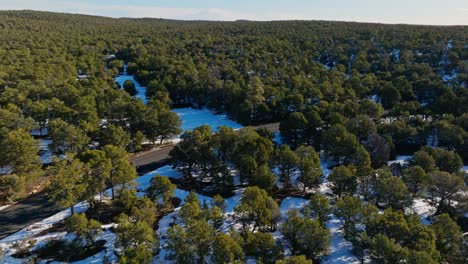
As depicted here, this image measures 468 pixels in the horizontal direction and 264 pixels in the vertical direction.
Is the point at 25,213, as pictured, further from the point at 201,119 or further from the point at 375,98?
the point at 375,98

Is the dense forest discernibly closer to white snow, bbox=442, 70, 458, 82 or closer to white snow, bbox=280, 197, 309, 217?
white snow, bbox=442, 70, 458, 82

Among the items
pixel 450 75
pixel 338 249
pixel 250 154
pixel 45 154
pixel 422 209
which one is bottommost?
pixel 338 249

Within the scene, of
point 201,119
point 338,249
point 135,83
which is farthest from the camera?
point 135,83

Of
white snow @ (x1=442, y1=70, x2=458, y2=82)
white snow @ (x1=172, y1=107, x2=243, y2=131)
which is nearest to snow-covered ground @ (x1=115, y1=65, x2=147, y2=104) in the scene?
white snow @ (x1=172, y1=107, x2=243, y2=131)

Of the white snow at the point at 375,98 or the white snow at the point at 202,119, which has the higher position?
the white snow at the point at 375,98

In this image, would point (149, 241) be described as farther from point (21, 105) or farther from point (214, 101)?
point (214, 101)

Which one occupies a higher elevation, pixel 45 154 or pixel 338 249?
pixel 45 154

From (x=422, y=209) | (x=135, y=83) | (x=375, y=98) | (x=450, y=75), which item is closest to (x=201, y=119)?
(x=135, y=83)

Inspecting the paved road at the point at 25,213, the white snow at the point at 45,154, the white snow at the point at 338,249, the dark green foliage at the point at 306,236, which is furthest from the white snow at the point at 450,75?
the paved road at the point at 25,213

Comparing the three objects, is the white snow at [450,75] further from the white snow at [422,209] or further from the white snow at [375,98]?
the white snow at [422,209]
